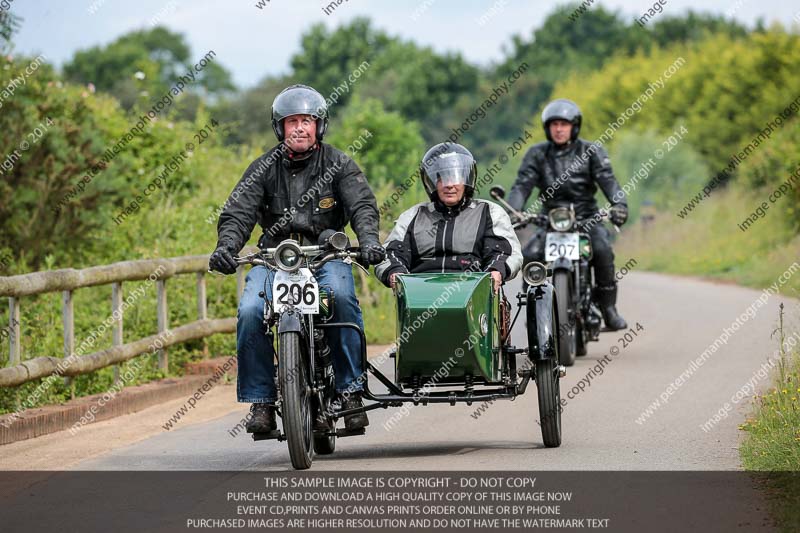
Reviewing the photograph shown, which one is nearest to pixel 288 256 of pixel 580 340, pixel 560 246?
pixel 560 246

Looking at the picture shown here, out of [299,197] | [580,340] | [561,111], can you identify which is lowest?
[580,340]

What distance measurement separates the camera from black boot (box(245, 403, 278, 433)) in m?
9.17

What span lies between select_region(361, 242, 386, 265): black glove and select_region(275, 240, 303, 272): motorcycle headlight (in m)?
0.42

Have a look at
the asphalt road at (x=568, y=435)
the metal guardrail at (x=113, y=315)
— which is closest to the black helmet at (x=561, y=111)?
the asphalt road at (x=568, y=435)

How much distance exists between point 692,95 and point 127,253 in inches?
1519

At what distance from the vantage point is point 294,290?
903cm

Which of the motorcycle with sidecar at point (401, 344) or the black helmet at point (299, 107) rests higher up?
the black helmet at point (299, 107)

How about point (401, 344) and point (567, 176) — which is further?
point (567, 176)

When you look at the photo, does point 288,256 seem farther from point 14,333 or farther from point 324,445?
point 14,333

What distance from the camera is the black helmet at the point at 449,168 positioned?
1012cm

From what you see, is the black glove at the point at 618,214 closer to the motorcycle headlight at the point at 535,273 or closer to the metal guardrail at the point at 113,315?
the metal guardrail at the point at 113,315

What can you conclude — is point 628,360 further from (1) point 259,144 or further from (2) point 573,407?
(1) point 259,144

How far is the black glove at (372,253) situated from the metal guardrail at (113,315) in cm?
343

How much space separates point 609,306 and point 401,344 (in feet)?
21.8
